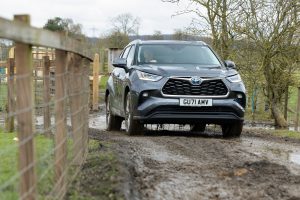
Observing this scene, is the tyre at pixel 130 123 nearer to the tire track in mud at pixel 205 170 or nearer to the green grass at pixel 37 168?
the tire track in mud at pixel 205 170

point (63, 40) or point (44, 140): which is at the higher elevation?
point (63, 40)

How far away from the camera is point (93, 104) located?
2281 cm

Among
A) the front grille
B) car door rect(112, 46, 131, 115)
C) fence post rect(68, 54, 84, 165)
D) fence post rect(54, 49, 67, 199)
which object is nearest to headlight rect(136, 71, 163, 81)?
the front grille

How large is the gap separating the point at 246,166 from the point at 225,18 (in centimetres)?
1204

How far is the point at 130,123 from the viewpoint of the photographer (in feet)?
34.4

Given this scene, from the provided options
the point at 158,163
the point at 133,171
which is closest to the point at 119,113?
the point at 158,163

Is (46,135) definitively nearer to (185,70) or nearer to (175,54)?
(185,70)

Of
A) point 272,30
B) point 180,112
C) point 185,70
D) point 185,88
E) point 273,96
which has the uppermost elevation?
point 272,30

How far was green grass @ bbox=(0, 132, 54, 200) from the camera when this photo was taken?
4.19m

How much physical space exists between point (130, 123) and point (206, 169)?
12.7ft

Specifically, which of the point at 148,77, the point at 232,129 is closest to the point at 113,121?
the point at 148,77

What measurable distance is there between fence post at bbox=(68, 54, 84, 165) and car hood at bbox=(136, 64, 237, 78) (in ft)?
12.1

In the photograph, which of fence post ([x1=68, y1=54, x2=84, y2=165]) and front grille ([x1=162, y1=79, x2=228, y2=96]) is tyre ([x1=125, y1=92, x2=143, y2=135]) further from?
fence post ([x1=68, y1=54, x2=84, y2=165])

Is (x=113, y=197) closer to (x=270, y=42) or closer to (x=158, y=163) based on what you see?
(x=158, y=163)
